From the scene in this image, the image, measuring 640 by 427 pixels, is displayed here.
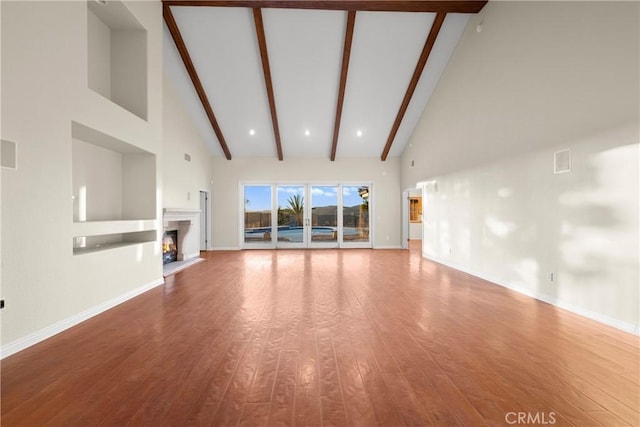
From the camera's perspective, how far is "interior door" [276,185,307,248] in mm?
9906

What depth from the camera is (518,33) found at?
172 inches

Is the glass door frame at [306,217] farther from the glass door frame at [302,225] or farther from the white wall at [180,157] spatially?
the white wall at [180,157]

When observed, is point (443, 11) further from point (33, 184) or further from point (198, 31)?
point (33, 184)

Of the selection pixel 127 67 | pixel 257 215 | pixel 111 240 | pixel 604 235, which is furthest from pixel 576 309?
pixel 257 215

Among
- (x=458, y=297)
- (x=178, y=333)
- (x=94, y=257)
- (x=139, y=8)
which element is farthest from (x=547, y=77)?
(x=94, y=257)

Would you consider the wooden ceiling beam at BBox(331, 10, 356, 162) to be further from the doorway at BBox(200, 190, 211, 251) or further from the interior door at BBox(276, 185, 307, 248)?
the doorway at BBox(200, 190, 211, 251)

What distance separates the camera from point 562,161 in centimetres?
367

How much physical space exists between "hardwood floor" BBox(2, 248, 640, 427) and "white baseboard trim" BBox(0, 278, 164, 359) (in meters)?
0.09

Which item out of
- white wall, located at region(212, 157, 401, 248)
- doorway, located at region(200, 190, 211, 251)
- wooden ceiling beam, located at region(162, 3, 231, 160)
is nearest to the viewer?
wooden ceiling beam, located at region(162, 3, 231, 160)

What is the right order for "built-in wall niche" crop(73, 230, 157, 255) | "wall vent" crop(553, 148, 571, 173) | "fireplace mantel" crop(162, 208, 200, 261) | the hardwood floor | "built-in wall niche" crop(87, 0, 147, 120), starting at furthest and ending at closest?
"fireplace mantel" crop(162, 208, 200, 261) → "built-in wall niche" crop(87, 0, 147, 120) → "built-in wall niche" crop(73, 230, 157, 255) → "wall vent" crop(553, 148, 571, 173) → the hardwood floor

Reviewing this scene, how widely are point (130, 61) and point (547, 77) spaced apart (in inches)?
230

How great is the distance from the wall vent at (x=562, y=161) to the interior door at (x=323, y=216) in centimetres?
665

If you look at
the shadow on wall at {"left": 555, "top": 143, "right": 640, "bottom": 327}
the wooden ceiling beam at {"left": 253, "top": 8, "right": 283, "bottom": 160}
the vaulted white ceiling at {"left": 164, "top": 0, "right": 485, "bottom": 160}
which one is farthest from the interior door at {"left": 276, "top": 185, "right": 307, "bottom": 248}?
the shadow on wall at {"left": 555, "top": 143, "right": 640, "bottom": 327}

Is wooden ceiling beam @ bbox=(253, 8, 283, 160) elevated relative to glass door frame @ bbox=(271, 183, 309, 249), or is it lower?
elevated
